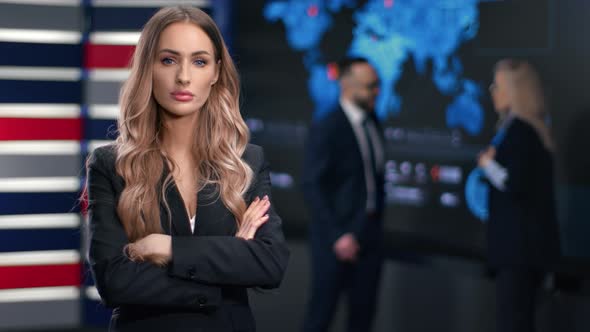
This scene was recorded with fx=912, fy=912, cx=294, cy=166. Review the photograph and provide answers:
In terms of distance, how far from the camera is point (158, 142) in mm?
2346

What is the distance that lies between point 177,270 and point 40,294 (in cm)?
360

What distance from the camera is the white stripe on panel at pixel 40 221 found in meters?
5.45

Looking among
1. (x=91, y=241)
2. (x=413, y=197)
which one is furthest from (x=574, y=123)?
(x=91, y=241)

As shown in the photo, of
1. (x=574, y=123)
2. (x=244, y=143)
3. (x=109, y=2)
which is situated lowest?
(x=574, y=123)

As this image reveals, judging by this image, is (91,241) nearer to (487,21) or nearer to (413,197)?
(487,21)

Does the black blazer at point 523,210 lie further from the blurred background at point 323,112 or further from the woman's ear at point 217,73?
the woman's ear at point 217,73

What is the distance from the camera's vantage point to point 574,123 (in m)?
5.70

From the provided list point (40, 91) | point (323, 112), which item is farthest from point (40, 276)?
point (323, 112)

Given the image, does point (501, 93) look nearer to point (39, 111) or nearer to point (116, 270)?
point (39, 111)

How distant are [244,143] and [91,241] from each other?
468 mm

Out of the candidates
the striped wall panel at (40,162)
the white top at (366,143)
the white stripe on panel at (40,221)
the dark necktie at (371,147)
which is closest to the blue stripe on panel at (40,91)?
the striped wall panel at (40,162)

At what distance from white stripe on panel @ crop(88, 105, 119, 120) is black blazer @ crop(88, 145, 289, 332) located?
3.35 m

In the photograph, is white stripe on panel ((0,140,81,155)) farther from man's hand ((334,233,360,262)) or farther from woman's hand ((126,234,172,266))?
woman's hand ((126,234,172,266))

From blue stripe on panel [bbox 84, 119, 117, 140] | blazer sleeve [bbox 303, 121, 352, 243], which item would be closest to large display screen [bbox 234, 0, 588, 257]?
blazer sleeve [bbox 303, 121, 352, 243]
